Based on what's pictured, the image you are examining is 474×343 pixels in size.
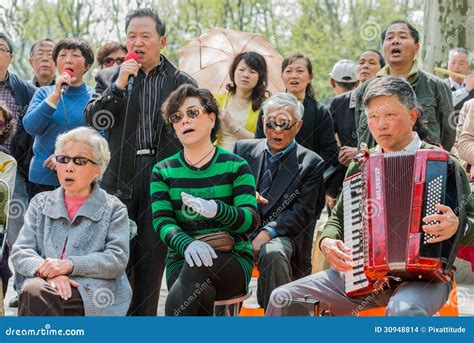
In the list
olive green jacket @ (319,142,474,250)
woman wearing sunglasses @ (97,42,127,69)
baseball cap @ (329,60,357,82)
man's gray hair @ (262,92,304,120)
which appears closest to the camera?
olive green jacket @ (319,142,474,250)

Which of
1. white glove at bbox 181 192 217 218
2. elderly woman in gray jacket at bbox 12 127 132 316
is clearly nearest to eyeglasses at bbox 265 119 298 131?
white glove at bbox 181 192 217 218

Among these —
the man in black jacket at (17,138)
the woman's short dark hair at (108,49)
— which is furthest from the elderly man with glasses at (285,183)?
the woman's short dark hair at (108,49)

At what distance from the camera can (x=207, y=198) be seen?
20.7ft

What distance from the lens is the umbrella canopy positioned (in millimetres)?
9922

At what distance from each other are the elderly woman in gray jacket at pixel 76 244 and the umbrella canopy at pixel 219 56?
377 centimetres

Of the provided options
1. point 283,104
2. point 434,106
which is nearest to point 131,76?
point 283,104

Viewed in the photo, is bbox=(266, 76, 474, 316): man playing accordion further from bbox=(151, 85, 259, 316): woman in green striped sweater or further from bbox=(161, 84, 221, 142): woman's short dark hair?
bbox=(161, 84, 221, 142): woman's short dark hair

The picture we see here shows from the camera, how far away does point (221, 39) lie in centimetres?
1038

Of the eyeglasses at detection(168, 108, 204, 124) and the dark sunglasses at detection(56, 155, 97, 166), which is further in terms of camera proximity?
the eyeglasses at detection(168, 108, 204, 124)

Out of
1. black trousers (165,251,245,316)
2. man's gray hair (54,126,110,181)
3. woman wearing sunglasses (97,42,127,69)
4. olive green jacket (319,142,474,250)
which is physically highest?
woman wearing sunglasses (97,42,127,69)

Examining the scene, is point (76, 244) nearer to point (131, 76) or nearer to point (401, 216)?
point (131, 76)

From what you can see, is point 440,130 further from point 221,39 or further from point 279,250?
point 221,39

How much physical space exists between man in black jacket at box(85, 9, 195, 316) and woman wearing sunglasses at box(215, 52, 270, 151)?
1088mm

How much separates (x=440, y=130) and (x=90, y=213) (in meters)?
2.94
